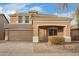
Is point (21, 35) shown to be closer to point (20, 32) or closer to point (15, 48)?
point (20, 32)

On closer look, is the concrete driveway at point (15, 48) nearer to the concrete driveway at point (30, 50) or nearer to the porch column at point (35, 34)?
the concrete driveway at point (30, 50)

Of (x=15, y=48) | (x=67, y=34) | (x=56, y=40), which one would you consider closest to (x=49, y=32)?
(x=56, y=40)

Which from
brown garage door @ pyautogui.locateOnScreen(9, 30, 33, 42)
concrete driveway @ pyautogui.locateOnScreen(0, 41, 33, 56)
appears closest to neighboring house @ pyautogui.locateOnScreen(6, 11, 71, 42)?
brown garage door @ pyautogui.locateOnScreen(9, 30, 33, 42)

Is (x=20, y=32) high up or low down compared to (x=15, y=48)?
up

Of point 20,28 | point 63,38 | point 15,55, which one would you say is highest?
point 20,28

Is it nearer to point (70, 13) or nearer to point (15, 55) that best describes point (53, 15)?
point (70, 13)

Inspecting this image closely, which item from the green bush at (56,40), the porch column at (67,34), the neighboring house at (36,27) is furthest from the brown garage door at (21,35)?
the porch column at (67,34)

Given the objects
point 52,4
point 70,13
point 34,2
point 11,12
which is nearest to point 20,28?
point 11,12
